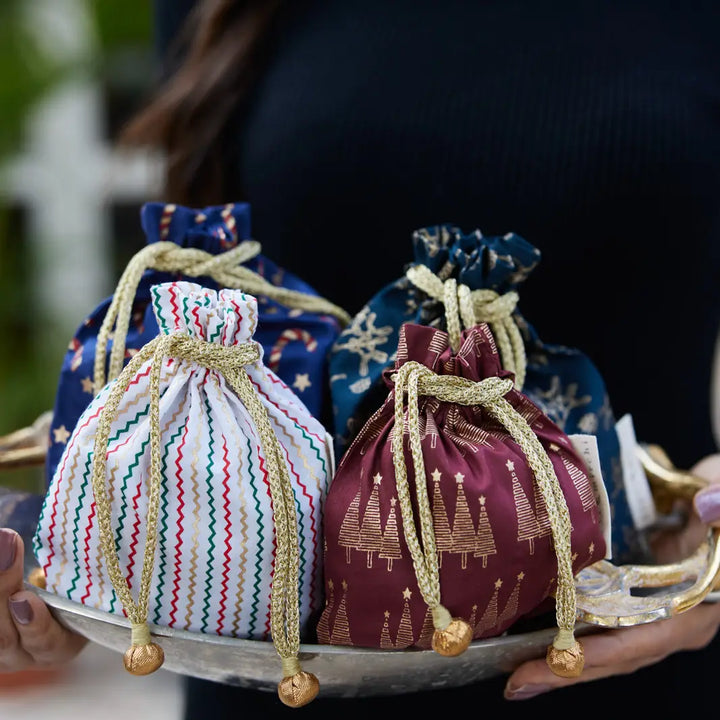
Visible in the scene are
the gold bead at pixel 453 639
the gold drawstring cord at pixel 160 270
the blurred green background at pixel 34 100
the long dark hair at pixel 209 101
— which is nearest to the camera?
the gold bead at pixel 453 639

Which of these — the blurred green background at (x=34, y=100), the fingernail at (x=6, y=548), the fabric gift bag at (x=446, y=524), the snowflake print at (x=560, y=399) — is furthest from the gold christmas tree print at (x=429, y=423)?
the blurred green background at (x=34, y=100)

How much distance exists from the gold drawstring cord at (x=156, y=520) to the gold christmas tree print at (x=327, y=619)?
20 mm

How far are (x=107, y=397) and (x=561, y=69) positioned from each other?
0.45m

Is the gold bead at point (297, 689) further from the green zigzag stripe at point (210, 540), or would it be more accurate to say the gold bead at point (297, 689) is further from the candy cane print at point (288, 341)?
the candy cane print at point (288, 341)

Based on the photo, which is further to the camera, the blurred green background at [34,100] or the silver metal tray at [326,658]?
the blurred green background at [34,100]

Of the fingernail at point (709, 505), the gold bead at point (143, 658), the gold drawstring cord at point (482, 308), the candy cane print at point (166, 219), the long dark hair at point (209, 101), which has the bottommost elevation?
the gold bead at point (143, 658)

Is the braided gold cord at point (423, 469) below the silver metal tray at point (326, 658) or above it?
above

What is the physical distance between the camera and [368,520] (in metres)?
0.43

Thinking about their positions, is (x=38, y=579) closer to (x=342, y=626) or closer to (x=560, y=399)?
(x=342, y=626)

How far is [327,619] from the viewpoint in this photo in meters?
0.44

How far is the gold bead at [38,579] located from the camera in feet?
1.61

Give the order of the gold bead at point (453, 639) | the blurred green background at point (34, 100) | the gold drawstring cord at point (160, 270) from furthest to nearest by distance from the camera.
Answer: the blurred green background at point (34, 100)
the gold drawstring cord at point (160, 270)
the gold bead at point (453, 639)

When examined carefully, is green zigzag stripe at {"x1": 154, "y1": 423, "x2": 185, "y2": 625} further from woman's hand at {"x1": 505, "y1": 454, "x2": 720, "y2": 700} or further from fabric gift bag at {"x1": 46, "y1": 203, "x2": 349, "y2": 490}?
woman's hand at {"x1": 505, "y1": 454, "x2": 720, "y2": 700}

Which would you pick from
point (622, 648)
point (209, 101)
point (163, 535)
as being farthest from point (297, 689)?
point (209, 101)
